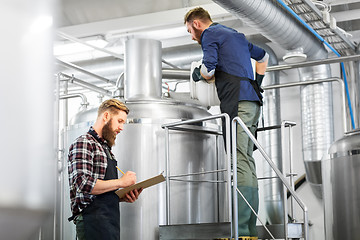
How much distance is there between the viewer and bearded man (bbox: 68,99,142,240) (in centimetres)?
330

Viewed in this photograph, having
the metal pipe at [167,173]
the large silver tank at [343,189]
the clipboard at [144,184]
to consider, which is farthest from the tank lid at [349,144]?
the clipboard at [144,184]

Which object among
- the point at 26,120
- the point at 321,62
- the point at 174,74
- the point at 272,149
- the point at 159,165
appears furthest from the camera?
the point at 272,149

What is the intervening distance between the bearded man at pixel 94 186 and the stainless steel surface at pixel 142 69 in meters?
1.70

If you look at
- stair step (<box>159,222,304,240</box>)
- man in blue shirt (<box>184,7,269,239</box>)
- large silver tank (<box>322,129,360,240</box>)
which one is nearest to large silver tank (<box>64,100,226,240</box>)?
stair step (<box>159,222,304,240</box>)

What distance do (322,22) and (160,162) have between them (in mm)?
2610

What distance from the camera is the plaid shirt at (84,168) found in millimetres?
3281

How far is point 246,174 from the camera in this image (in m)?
4.16

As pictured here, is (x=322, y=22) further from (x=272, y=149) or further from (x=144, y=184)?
(x=144, y=184)

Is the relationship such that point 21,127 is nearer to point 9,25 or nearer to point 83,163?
point 9,25

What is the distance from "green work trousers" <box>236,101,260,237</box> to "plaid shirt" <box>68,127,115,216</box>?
3.92ft

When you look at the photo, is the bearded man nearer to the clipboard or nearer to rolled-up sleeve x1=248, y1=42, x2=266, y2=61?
the clipboard

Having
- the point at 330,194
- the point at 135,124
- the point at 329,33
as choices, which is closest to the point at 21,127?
the point at 135,124

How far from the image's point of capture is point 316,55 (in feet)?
22.4

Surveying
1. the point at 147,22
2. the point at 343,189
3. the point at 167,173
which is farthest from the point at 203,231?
the point at 147,22
